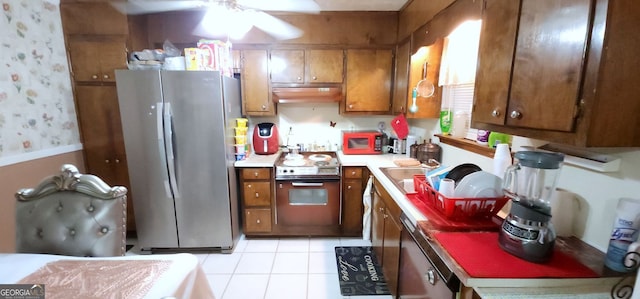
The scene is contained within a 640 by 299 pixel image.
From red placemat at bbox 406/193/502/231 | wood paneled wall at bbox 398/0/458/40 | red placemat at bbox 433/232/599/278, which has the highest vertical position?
wood paneled wall at bbox 398/0/458/40

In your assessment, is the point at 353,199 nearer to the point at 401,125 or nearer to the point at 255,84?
the point at 401,125

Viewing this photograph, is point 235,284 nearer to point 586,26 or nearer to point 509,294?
point 509,294

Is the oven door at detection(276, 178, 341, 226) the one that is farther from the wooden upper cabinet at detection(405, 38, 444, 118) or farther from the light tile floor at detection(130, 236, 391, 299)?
the wooden upper cabinet at detection(405, 38, 444, 118)

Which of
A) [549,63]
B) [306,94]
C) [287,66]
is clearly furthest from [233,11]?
[549,63]

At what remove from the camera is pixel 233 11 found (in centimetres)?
200

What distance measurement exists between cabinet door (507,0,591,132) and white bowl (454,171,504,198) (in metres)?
0.31

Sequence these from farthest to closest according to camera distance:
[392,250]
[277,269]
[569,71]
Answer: [277,269]
[392,250]
[569,71]

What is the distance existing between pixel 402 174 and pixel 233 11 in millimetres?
1889

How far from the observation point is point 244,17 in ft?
7.26

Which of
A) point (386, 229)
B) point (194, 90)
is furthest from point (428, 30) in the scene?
point (194, 90)

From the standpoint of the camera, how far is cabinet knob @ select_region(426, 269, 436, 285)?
1.08 meters

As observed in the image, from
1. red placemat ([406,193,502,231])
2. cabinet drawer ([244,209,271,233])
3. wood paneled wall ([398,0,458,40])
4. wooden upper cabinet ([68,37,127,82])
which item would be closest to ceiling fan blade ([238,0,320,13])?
wood paneled wall ([398,0,458,40])

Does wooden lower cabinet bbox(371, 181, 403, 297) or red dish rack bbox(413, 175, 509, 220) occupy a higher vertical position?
red dish rack bbox(413, 175, 509, 220)

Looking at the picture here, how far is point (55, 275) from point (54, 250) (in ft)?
1.24
